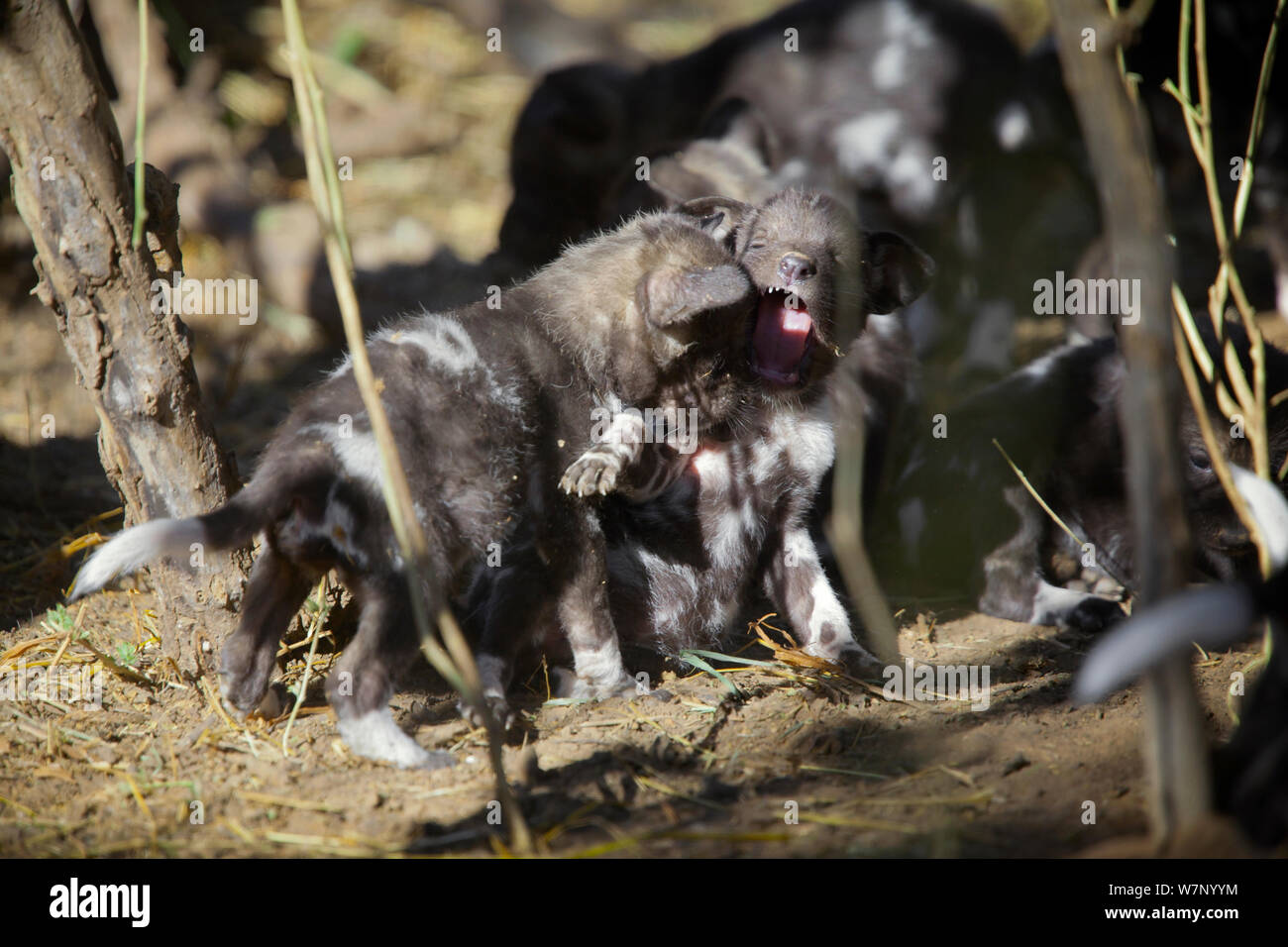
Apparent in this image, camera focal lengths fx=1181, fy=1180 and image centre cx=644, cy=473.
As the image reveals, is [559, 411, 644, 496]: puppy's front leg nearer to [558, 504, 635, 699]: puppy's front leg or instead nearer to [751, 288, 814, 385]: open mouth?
[558, 504, 635, 699]: puppy's front leg

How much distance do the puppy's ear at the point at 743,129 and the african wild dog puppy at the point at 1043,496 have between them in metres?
1.79

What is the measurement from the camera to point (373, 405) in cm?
227

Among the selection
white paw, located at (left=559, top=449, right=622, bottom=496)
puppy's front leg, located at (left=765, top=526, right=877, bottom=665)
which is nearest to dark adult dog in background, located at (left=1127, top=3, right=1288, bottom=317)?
puppy's front leg, located at (left=765, top=526, right=877, bottom=665)

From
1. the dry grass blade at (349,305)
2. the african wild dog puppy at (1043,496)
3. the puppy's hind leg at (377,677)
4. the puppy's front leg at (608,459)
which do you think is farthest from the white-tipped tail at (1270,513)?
the puppy's hind leg at (377,677)

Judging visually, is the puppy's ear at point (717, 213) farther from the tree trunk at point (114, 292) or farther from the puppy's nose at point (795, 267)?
the tree trunk at point (114, 292)

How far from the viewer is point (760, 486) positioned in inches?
147

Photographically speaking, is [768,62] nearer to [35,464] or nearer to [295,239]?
[295,239]

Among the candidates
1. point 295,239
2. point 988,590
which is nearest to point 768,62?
point 295,239

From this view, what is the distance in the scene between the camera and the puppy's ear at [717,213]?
3876mm

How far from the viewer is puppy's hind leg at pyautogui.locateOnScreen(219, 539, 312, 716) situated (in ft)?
9.80

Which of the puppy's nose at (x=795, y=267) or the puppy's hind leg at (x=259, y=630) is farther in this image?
the puppy's nose at (x=795, y=267)

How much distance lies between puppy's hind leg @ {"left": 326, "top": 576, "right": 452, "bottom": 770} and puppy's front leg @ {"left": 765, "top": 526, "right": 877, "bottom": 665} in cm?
129

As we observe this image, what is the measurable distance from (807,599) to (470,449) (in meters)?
1.32

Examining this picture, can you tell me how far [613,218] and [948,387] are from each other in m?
1.93
